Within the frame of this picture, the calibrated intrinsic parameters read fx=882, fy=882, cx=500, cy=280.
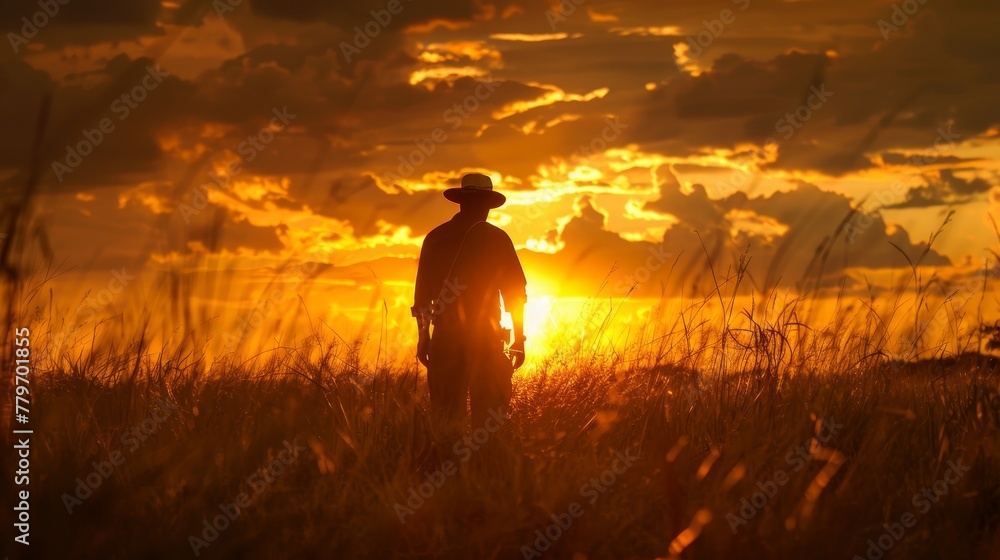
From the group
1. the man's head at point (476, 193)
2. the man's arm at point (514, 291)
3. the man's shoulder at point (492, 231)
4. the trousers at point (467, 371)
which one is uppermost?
the man's head at point (476, 193)

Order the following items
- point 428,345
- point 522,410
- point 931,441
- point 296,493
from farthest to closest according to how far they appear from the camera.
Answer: point 428,345 < point 522,410 < point 931,441 < point 296,493

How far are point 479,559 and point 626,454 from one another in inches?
41.7

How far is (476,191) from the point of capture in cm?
665

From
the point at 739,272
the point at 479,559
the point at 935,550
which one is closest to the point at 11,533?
the point at 479,559

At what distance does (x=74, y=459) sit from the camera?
14.0 ft

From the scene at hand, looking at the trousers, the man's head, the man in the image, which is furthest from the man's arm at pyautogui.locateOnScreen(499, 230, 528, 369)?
the man's head

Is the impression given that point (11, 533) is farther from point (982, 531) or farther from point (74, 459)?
point (982, 531)

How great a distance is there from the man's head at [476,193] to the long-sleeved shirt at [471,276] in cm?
12

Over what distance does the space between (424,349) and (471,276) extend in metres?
0.64

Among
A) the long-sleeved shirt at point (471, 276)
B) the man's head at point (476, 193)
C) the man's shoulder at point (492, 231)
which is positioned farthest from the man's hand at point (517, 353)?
the man's head at point (476, 193)

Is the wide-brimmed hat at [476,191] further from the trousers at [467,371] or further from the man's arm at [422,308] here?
the trousers at [467,371]

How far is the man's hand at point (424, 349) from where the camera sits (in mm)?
6473

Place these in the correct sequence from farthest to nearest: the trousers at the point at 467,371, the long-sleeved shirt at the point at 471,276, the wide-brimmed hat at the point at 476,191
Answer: the wide-brimmed hat at the point at 476,191
the long-sleeved shirt at the point at 471,276
the trousers at the point at 467,371

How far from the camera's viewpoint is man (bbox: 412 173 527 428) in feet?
20.8
